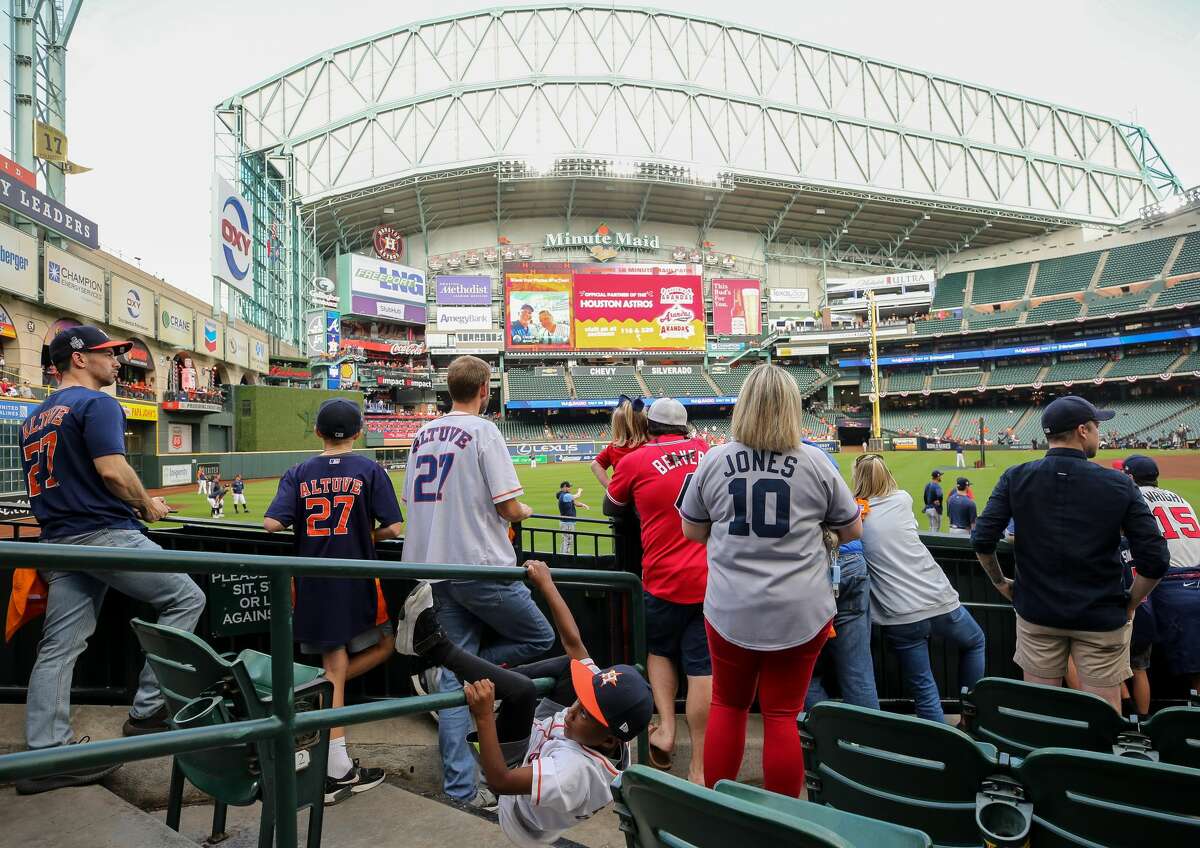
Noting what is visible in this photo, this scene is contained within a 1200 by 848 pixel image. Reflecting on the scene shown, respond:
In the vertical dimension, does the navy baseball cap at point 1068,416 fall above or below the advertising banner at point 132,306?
below

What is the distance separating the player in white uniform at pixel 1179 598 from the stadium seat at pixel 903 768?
2754 mm

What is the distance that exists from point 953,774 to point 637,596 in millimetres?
1239

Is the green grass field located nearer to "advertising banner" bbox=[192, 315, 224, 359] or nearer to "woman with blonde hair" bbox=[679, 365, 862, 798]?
"advertising banner" bbox=[192, 315, 224, 359]

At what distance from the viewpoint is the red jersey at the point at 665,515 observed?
3.18 metres

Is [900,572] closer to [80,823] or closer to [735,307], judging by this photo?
[80,823]

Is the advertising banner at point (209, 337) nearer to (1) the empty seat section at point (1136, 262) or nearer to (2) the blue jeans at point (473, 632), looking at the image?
(2) the blue jeans at point (473, 632)

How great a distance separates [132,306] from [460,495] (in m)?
33.5

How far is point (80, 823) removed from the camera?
6.93ft

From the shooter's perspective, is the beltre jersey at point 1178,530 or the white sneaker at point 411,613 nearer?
the white sneaker at point 411,613

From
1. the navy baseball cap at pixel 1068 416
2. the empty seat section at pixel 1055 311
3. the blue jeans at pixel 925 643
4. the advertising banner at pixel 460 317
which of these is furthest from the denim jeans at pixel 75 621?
the empty seat section at pixel 1055 311

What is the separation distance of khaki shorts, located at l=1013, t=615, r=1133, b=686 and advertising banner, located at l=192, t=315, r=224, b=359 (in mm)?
39076

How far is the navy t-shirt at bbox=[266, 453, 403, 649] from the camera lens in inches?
114

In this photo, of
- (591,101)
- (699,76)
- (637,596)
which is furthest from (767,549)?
(699,76)

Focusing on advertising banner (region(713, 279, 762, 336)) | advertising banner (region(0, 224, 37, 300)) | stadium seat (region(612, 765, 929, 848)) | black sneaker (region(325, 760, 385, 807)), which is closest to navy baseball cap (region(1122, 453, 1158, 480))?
stadium seat (region(612, 765, 929, 848))
